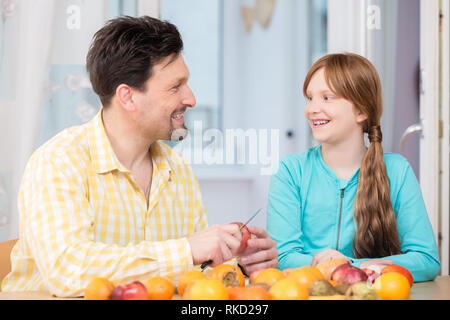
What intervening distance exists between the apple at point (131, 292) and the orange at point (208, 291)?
7cm

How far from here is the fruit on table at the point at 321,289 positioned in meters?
0.81

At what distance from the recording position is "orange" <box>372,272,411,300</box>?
33.2 inches

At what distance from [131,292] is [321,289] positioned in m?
0.30

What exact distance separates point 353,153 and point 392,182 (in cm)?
14

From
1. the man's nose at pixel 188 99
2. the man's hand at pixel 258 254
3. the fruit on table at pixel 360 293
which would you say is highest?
the man's nose at pixel 188 99

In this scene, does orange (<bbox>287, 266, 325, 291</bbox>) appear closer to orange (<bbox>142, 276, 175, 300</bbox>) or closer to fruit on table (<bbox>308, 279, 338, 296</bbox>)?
fruit on table (<bbox>308, 279, 338, 296</bbox>)

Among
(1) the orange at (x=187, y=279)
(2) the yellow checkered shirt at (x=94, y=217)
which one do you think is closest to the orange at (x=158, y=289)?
(1) the orange at (x=187, y=279)

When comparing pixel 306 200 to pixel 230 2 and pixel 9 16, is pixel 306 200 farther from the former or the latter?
Result: pixel 230 2

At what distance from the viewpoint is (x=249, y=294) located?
30.0 inches

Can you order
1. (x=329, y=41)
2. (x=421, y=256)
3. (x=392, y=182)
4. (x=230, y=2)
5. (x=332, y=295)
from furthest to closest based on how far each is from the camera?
(x=230, y=2)
(x=329, y=41)
(x=392, y=182)
(x=421, y=256)
(x=332, y=295)

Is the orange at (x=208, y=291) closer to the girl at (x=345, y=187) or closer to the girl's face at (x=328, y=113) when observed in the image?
the girl at (x=345, y=187)

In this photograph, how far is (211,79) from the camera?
14.3ft

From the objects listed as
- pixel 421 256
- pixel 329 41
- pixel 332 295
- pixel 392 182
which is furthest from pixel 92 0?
pixel 332 295

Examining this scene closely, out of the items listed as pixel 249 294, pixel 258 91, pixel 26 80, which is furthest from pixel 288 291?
pixel 258 91
